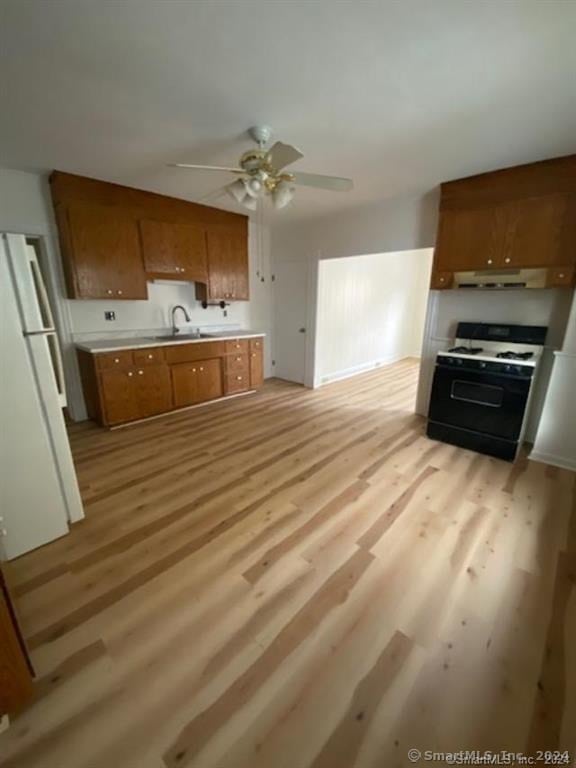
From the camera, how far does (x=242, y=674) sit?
1298mm

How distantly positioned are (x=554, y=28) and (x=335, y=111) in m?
1.11

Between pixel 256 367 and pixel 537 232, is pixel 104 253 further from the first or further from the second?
pixel 537 232

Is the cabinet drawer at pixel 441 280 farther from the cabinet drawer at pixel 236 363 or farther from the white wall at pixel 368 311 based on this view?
the cabinet drawer at pixel 236 363

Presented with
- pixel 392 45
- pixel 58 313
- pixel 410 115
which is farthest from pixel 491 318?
pixel 58 313

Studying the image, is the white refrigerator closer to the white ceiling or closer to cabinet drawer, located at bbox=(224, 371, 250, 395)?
the white ceiling

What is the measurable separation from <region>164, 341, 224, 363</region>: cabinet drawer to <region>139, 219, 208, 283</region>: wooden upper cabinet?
0.90 metres

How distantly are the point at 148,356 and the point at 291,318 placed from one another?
2.49 metres

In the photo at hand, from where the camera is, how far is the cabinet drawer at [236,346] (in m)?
4.49

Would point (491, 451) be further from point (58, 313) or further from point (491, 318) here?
point (58, 313)

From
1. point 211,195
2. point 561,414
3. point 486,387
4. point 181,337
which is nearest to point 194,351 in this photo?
point 181,337

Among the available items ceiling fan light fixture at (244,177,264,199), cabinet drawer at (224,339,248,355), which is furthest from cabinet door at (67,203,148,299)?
ceiling fan light fixture at (244,177,264,199)

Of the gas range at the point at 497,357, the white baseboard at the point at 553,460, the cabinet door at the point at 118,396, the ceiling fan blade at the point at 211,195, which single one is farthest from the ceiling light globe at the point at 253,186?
the white baseboard at the point at 553,460

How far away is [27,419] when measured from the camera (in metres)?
1.81

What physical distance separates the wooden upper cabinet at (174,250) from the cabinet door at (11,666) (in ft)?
11.5
